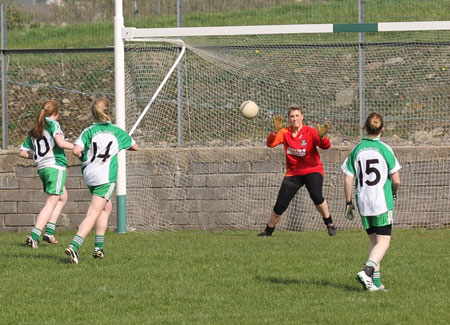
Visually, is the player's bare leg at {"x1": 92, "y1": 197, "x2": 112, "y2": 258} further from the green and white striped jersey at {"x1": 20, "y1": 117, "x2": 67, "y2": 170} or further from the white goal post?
the white goal post

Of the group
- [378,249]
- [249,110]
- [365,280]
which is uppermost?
[249,110]

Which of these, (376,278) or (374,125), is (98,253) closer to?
(376,278)

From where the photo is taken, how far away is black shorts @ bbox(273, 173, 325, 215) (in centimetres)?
1128

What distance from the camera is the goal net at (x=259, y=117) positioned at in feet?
42.5

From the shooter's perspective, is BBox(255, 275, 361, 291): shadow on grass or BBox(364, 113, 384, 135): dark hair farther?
BBox(255, 275, 361, 291): shadow on grass

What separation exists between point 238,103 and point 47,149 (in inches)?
158

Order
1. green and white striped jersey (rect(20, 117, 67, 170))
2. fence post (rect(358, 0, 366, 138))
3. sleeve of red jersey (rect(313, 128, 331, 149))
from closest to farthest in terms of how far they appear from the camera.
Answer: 1. green and white striped jersey (rect(20, 117, 67, 170))
2. sleeve of red jersey (rect(313, 128, 331, 149))
3. fence post (rect(358, 0, 366, 138))

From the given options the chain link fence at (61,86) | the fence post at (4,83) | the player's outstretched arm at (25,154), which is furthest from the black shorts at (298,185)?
the fence post at (4,83)

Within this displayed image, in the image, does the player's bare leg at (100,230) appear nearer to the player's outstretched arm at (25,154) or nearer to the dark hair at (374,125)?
the player's outstretched arm at (25,154)

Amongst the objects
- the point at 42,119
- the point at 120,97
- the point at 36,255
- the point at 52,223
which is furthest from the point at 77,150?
the point at 120,97

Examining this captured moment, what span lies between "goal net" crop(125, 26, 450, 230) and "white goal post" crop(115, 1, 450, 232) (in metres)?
0.02

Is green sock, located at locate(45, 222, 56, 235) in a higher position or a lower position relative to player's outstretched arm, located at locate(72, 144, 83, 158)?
lower

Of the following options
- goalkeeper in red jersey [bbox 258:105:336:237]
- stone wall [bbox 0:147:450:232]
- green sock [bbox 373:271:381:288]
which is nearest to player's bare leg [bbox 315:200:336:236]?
goalkeeper in red jersey [bbox 258:105:336:237]

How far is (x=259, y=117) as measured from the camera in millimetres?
13602
